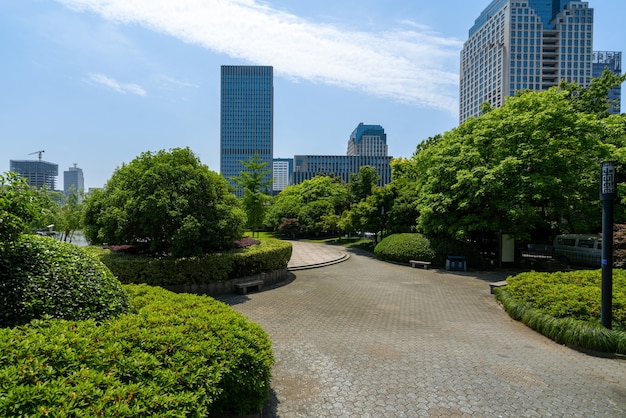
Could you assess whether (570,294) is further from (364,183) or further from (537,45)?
(537,45)

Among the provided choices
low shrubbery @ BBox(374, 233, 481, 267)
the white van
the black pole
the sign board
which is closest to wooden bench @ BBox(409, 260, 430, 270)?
low shrubbery @ BBox(374, 233, 481, 267)

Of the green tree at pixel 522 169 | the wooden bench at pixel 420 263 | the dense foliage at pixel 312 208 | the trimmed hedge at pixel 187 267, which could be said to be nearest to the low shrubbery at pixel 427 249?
the wooden bench at pixel 420 263

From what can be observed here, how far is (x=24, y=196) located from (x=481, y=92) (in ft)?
431

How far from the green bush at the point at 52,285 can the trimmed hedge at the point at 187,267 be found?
574cm

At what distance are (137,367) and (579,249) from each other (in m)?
21.0

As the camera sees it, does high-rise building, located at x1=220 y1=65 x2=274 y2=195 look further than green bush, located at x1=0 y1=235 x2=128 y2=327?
Yes

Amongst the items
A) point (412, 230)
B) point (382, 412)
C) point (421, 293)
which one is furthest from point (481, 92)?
point (382, 412)

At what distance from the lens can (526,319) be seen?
820 cm

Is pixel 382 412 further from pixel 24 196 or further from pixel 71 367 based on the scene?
pixel 24 196

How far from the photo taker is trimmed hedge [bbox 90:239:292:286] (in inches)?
413

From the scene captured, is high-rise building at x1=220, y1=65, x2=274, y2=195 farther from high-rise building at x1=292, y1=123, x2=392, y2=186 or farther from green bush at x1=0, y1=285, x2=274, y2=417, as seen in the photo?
green bush at x1=0, y1=285, x2=274, y2=417

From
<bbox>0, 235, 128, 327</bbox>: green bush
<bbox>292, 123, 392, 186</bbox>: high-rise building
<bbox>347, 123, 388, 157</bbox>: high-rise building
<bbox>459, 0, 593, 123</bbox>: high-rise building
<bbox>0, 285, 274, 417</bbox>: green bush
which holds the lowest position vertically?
<bbox>0, 285, 274, 417</bbox>: green bush

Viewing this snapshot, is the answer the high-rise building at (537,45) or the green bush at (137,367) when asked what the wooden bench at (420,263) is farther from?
the high-rise building at (537,45)

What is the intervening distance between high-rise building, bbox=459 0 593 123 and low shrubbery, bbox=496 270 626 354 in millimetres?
96079
